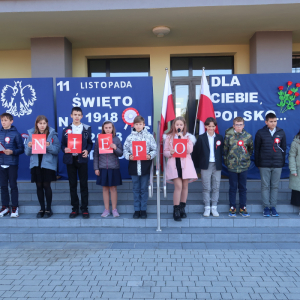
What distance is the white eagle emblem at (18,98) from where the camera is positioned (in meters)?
5.93

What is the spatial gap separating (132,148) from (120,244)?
4.91 feet

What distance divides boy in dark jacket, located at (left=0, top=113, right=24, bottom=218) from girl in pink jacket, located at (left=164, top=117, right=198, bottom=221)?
8.53 ft

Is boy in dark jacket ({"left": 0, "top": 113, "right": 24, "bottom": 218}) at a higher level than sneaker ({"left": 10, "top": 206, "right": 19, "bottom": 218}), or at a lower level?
higher

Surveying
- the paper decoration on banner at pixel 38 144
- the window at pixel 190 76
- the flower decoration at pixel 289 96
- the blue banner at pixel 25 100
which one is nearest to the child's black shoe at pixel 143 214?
the paper decoration on banner at pixel 38 144

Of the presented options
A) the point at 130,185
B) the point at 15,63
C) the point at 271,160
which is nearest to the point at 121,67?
the point at 15,63

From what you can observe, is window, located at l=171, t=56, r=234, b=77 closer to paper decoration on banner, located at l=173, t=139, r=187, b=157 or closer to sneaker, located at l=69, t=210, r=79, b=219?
paper decoration on banner, located at l=173, t=139, r=187, b=157

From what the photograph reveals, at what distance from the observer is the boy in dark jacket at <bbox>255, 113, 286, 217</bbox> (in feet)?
15.4

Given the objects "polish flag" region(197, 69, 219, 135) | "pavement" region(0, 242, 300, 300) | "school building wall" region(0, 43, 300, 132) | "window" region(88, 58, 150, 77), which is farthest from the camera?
"window" region(88, 58, 150, 77)

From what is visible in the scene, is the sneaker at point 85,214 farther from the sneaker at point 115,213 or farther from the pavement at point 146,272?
the pavement at point 146,272

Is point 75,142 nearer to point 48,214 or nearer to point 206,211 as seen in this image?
point 48,214

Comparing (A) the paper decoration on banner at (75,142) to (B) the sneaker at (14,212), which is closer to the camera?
(A) the paper decoration on banner at (75,142)

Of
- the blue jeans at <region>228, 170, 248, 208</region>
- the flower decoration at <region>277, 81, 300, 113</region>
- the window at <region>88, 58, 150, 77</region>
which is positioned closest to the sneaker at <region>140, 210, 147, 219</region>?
the blue jeans at <region>228, 170, 248, 208</region>

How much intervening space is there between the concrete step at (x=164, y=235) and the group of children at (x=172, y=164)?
0.30 m

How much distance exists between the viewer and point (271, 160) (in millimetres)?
4676
